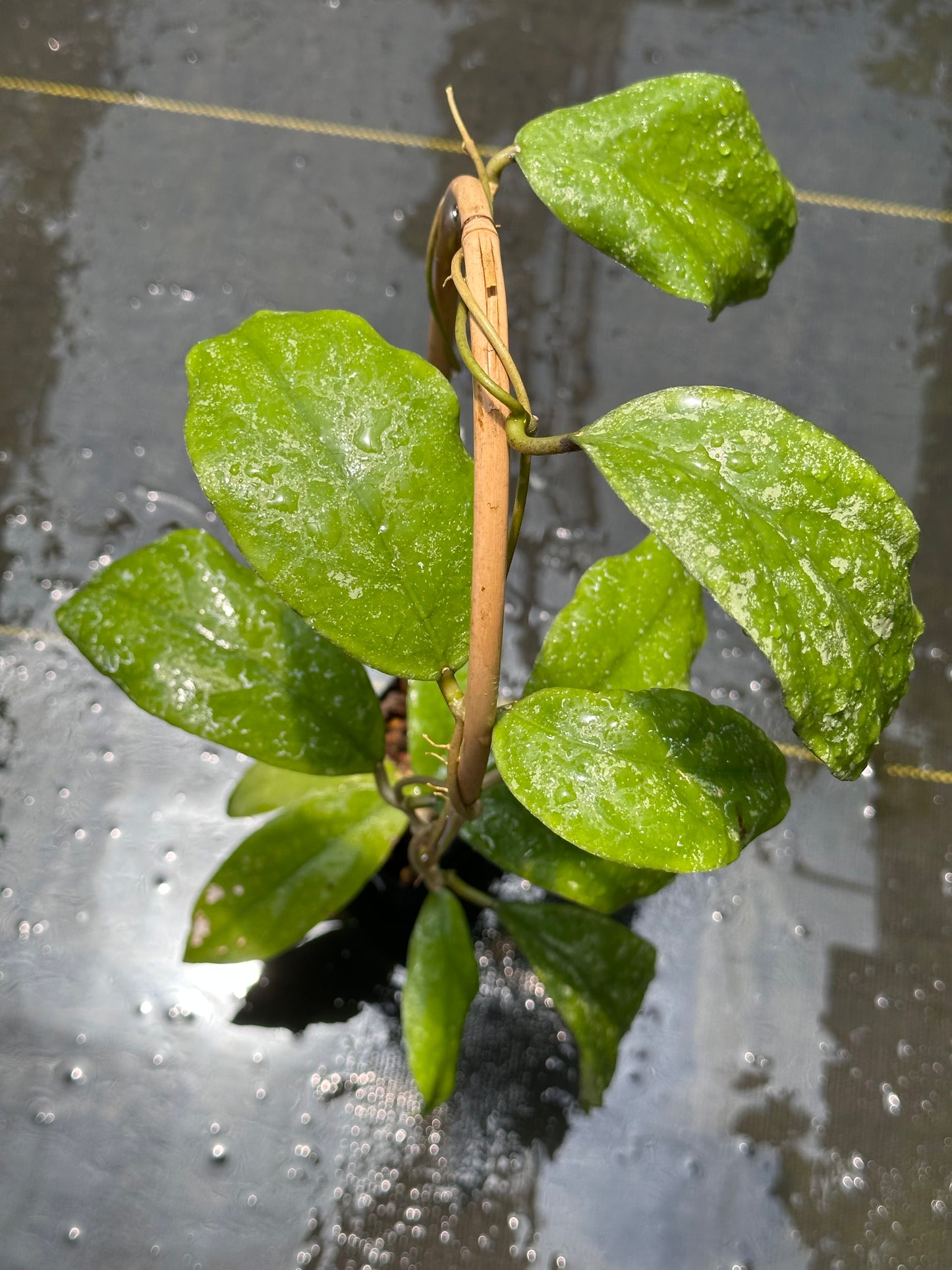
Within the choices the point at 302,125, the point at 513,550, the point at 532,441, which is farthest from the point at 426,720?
the point at 302,125

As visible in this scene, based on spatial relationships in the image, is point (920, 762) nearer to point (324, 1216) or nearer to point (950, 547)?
point (950, 547)

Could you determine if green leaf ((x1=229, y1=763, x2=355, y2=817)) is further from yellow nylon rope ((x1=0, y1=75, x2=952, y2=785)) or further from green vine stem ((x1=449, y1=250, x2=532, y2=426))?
yellow nylon rope ((x1=0, y1=75, x2=952, y2=785))

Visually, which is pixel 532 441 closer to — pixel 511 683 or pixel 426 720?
pixel 426 720

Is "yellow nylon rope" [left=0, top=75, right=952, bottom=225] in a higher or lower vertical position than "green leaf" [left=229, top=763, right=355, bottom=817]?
higher

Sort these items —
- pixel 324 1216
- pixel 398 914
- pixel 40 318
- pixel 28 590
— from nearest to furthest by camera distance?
pixel 324 1216, pixel 398 914, pixel 28 590, pixel 40 318

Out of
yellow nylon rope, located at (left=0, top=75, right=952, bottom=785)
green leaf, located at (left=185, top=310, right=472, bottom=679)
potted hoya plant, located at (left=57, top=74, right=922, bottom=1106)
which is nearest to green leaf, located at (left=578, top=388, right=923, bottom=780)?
potted hoya plant, located at (left=57, top=74, right=922, bottom=1106)

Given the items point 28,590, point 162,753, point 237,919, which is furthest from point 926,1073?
point 28,590
